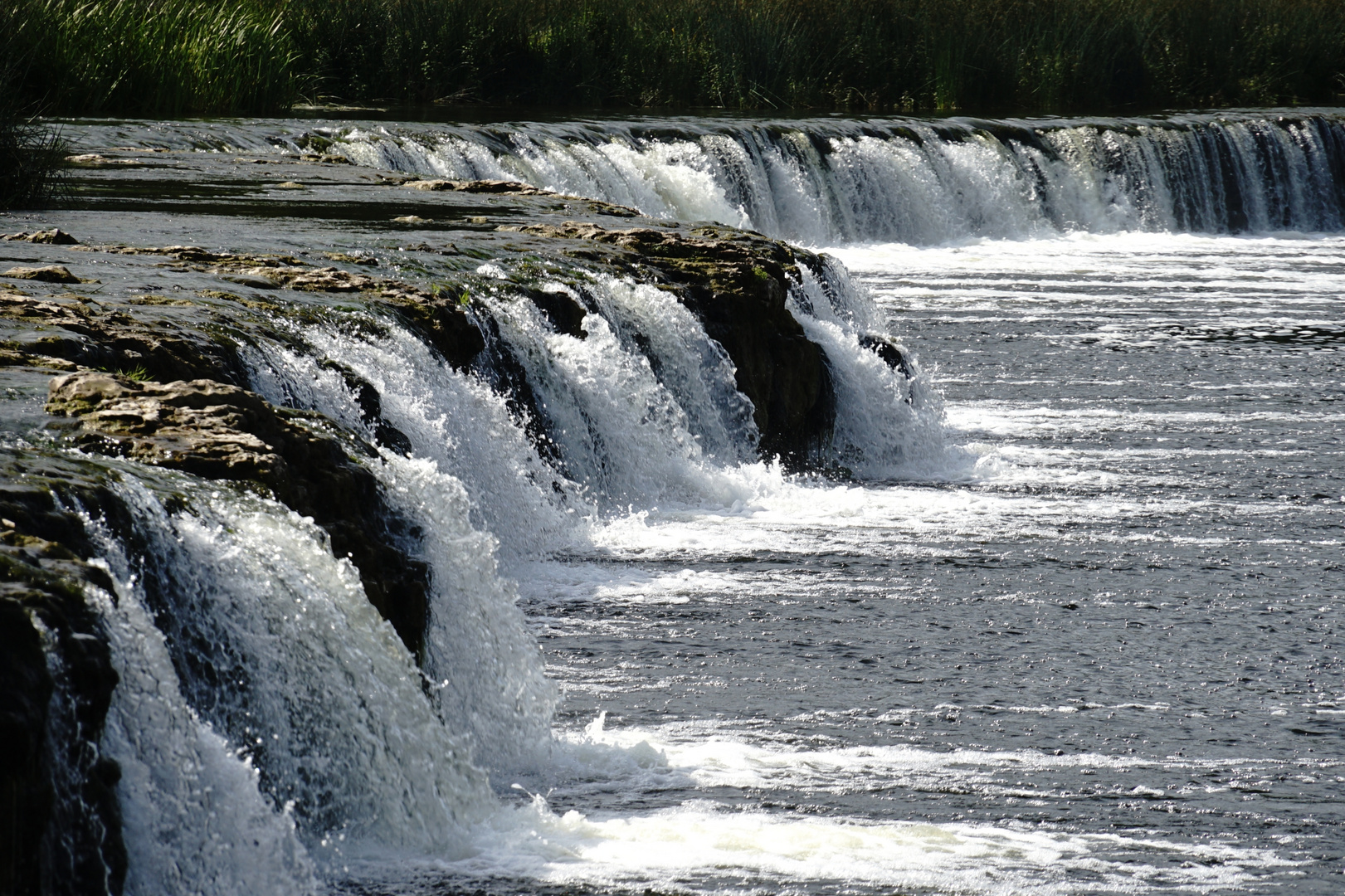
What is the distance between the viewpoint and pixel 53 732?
3.99 meters

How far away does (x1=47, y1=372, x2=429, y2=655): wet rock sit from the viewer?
5699 millimetres

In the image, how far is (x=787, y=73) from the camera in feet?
96.2

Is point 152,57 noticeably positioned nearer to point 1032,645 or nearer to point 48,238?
point 48,238

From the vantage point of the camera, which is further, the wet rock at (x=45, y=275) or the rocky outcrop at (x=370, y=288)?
→ the rocky outcrop at (x=370, y=288)

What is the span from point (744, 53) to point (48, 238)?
20.4 metres

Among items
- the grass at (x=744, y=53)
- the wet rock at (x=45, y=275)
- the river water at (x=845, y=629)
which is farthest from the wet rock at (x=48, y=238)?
the grass at (x=744, y=53)

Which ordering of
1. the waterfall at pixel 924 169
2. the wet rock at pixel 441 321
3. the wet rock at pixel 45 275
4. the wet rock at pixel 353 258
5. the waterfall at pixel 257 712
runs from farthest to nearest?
the waterfall at pixel 924 169 < the wet rock at pixel 353 258 < the wet rock at pixel 441 321 < the wet rock at pixel 45 275 < the waterfall at pixel 257 712

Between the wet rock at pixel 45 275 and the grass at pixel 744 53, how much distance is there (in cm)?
1188

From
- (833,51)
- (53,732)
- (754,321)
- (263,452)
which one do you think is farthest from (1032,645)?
(833,51)

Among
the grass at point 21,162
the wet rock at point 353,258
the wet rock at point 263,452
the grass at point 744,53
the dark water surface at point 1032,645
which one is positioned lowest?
the dark water surface at point 1032,645

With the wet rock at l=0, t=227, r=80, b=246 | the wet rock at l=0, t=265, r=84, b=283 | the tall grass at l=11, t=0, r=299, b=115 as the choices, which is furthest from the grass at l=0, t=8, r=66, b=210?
the tall grass at l=11, t=0, r=299, b=115

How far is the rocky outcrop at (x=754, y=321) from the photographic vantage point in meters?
11.9

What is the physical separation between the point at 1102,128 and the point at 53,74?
1652 centimetres

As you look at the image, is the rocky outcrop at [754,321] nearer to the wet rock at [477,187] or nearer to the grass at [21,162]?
the wet rock at [477,187]
